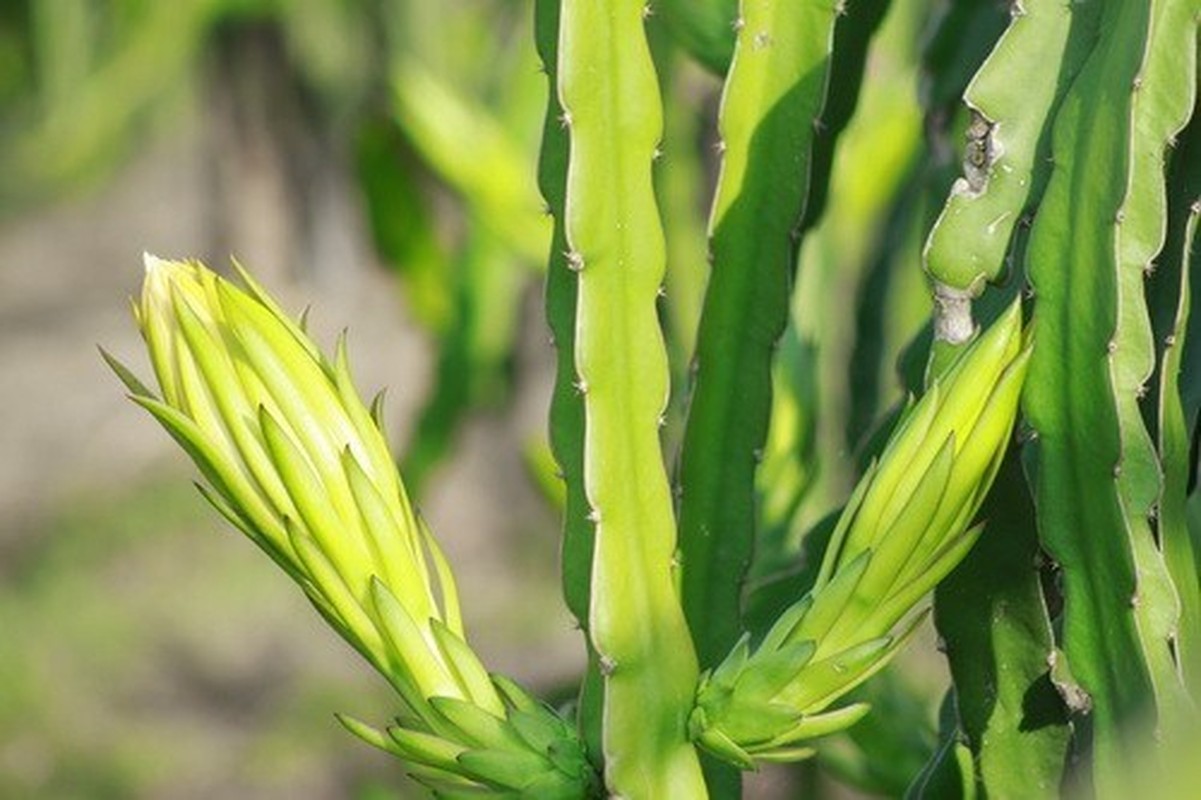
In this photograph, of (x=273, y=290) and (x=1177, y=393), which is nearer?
(x=1177, y=393)

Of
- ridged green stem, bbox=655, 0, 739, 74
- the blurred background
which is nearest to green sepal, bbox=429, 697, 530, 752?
ridged green stem, bbox=655, 0, 739, 74

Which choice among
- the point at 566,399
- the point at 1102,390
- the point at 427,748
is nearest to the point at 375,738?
the point at 427,748

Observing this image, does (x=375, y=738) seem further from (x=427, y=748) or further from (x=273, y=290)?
(x=273, y=290)

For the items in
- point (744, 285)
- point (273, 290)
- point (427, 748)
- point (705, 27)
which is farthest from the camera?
point (273, 290)

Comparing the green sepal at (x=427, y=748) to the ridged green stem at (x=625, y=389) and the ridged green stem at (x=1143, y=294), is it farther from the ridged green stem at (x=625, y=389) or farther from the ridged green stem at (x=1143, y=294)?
the ridged green stem at (x=1143, y=294)

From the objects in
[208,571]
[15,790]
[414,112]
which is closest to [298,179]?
[208,571]
